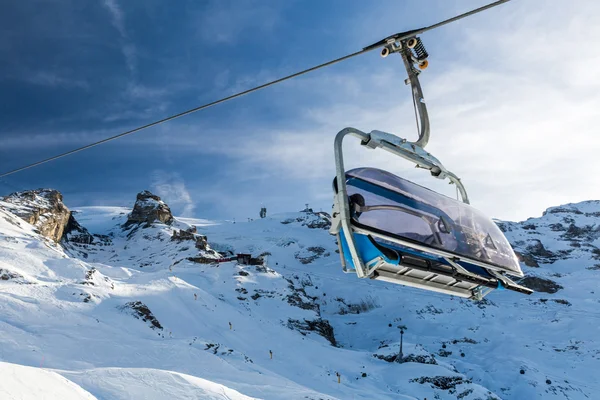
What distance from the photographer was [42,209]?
6475 cm

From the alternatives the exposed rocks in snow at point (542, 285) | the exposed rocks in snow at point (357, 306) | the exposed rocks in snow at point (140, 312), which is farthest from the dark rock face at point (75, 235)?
the exposed rocks in snow at point (542, 285)

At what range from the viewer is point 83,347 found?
1911 centimetres

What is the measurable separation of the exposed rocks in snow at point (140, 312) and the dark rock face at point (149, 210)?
204ft

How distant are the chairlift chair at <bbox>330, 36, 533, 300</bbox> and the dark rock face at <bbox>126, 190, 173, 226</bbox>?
287 ft

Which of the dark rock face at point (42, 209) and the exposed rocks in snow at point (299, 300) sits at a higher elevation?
Result: the dark rock face at point (42, 209)

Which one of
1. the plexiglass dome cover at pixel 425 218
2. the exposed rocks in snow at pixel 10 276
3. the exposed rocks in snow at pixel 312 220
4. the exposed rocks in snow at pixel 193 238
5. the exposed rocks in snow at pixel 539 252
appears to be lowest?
the exposed rocks in snow at pixel 10 276

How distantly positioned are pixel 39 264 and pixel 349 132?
105 feet

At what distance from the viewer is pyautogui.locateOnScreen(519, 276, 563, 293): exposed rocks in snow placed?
7369 cm

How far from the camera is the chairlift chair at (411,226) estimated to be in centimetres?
510

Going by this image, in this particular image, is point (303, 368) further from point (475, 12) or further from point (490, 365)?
point (475, 12)

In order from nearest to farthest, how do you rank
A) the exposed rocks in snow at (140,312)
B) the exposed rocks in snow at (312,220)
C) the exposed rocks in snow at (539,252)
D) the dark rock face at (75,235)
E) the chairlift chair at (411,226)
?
the chairlift chair at (411,226)
the exposed rocks in snow at (140,312)
the dark rock face at (75,235)
the exposed rocks in snow at (539,252)
the exposed rocks in snow at (312,220)

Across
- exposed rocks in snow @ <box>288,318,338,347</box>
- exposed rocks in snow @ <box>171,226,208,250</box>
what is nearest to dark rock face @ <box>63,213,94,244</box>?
exposed rocks in snow @ <box>171,226,208,250</box>

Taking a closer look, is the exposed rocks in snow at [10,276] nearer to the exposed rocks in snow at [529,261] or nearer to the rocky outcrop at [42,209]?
the rocky outcrop at [42,209]

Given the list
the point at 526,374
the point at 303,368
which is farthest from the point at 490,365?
the point at 303,368
